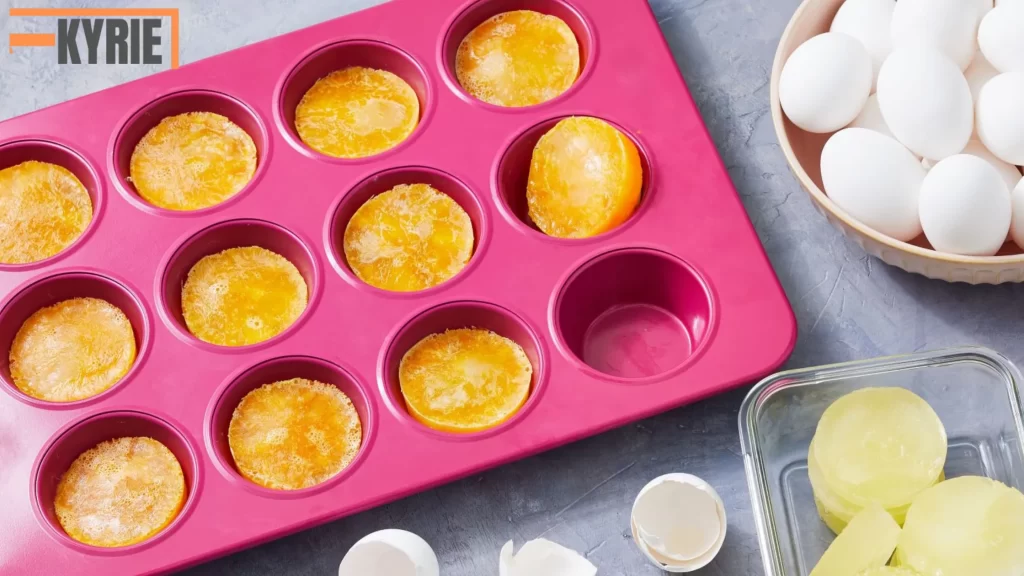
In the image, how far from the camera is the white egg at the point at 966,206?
1319 millimetres

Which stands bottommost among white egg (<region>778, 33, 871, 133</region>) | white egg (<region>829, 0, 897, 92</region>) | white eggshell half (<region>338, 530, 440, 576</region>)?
white eggshell half (<region>338, 530, 440, 576</region>)

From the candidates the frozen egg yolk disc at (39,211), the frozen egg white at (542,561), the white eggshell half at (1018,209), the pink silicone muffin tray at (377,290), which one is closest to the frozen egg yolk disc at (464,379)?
the pink silicone muffin tray at (377,290)

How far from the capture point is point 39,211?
1.63 m

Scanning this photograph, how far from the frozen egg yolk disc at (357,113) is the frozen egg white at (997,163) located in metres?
0.87

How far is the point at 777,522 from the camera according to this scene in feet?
4.39

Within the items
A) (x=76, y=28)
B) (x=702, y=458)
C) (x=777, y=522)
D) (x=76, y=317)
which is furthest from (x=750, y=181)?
(x=76, y=28)

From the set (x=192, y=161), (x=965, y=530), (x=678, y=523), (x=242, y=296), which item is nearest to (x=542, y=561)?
(x=678, y=523)

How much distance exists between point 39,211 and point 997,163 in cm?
148

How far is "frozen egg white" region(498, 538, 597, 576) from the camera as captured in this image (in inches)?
51.5

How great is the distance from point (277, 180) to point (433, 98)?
0.94ft

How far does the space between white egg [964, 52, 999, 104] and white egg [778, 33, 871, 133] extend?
0.50ft

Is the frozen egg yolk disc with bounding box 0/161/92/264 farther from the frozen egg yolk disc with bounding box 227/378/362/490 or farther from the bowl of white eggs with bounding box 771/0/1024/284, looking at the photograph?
the bowl of white eggs with bounding box 771/0/1024/284

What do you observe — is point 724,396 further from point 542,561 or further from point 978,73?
point 978,73

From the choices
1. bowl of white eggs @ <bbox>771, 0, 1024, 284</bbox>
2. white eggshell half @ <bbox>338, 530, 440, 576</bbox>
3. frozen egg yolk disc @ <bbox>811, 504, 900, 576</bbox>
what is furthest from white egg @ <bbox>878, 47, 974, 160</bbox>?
white eggshell half @ <bbox>338, 530, 440, 576</bbox>
